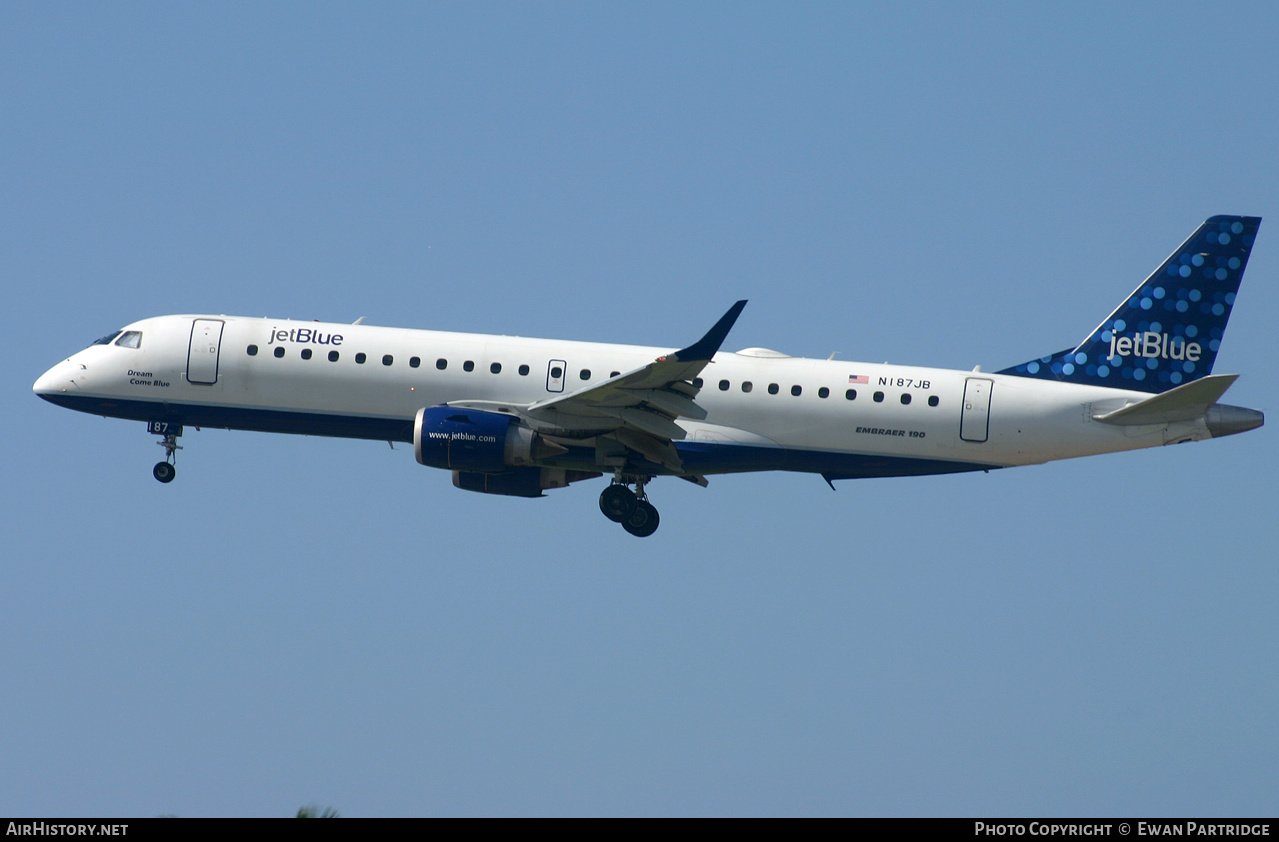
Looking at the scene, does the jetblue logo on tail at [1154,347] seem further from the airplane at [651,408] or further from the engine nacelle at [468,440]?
the engine nacelle at [468,440]

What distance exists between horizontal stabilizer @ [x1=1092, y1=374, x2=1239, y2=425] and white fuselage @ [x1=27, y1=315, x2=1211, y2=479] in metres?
0.25

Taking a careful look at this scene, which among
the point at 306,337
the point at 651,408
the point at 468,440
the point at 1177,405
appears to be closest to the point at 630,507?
the point at 651,408

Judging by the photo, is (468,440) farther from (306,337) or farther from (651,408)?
(306,337)

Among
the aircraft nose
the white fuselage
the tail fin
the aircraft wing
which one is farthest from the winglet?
the aircraft nose

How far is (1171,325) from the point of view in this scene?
36.2 metres

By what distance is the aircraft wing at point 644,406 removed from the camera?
31.6m

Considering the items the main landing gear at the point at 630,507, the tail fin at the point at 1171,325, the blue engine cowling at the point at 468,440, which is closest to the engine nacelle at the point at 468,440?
the blue engine cowling at the point at 468,440

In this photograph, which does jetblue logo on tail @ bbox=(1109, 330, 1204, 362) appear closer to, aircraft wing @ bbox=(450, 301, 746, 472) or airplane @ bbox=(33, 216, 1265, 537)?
airplane @ bbox=(33, 216, 1265, 537)

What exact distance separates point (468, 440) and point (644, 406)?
403cm

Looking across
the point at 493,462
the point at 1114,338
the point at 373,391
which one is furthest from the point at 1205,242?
the point at 373,391

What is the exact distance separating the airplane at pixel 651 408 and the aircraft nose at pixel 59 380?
74cm

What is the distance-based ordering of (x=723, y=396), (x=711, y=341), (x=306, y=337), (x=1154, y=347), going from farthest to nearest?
(x=1154, y=347) < (x=306, y=337) < (x=723, y=396) < (x=711, y=341)

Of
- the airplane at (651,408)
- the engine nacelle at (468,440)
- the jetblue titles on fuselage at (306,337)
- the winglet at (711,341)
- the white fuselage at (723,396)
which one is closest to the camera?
the winglet at (711,341)

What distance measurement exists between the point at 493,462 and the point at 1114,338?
15.4 meters
